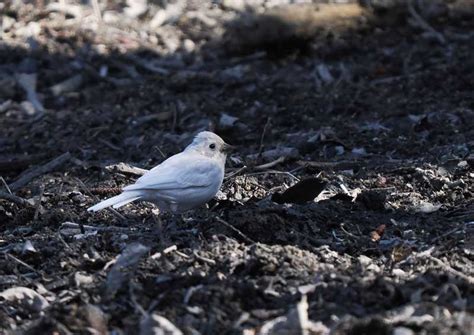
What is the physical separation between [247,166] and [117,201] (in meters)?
1.59

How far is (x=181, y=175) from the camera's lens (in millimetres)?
6336

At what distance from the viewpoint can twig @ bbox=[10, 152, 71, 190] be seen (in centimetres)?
784

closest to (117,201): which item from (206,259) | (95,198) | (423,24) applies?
(95,198)

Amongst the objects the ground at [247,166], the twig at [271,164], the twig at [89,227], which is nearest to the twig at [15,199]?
the ground at [247,166]

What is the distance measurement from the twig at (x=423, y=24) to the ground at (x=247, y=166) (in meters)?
0.04

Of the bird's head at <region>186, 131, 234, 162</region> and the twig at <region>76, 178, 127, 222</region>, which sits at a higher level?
the bird's head at <region>186, 131, 234, 162</region>

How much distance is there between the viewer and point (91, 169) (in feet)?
26.6

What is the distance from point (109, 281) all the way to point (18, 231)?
5.81 ft

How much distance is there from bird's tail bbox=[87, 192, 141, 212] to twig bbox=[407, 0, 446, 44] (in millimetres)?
6053

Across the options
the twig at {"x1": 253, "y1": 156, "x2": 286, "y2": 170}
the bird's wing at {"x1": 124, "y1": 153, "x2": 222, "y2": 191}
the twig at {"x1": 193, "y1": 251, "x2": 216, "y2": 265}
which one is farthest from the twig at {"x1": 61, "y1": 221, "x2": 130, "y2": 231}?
the twig at {"x1": 253, "y1": 156, "x2": 286, "y2": 170}

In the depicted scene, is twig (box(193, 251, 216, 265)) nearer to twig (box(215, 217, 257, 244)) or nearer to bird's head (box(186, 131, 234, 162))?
twig (box(215, 217, 257, 244))

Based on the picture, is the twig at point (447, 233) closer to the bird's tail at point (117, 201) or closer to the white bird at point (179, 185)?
the white bird at point (179, 185)

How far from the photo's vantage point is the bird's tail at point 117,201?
588 cm

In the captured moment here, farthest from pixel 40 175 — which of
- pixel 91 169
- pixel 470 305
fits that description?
pixel 470 305
